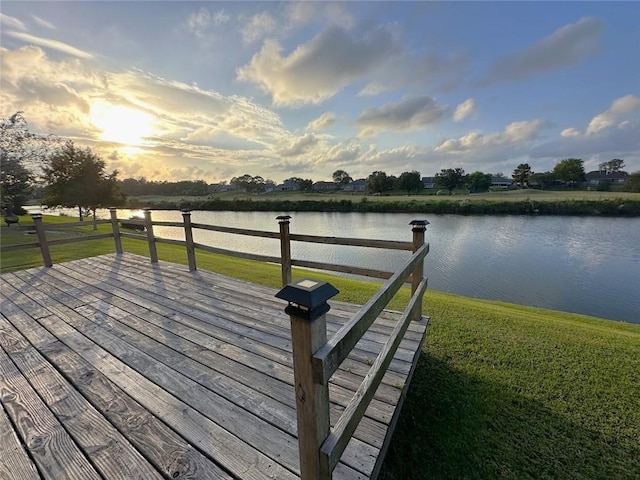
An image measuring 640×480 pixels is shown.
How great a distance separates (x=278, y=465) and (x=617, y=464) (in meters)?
2.30

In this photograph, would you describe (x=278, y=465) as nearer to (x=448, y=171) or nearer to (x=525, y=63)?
(x=525, y=63)

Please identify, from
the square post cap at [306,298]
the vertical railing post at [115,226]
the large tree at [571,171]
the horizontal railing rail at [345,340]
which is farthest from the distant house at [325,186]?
the square post cap at [306,298]

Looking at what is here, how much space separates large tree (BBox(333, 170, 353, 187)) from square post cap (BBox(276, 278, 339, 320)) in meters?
81.2

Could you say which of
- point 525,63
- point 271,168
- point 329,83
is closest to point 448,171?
point 271,168

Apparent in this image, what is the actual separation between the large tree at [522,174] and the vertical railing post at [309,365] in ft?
277

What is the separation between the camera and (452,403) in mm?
2344

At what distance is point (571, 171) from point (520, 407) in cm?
7687


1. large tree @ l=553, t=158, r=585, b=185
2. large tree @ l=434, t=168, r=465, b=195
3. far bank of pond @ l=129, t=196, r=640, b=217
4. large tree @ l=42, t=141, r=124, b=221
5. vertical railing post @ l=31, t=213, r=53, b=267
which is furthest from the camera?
large tree @ l=434, t=168, r=465, b=195

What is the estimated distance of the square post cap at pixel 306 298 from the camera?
87 centimetres

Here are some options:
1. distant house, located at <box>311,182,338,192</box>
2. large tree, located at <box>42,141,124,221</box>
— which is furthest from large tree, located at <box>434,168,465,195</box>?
large tree, located at <box>42,141,124,221</box>

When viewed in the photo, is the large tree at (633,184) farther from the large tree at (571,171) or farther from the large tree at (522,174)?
the large tree at (522,174)

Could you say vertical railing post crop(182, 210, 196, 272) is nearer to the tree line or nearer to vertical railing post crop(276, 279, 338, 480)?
vertical railing post crop(276, 279, 338, 480)

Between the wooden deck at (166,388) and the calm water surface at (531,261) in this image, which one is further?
the calm water surface at (531,261)

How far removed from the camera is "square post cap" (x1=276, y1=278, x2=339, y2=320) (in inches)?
34.1
